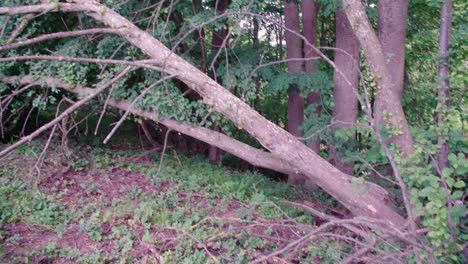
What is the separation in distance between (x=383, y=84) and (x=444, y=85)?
710mm

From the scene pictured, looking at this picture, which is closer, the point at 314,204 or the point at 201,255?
the point at 201,255

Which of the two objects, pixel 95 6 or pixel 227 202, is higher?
pixel 95 6

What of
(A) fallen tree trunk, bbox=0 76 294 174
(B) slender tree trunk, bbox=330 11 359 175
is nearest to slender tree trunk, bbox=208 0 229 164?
(A) fallen tree trunk, bbox=0 76 294 174

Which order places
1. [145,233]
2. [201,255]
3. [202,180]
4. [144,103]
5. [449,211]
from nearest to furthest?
[449,211], [201,255], [145,233], [144,103], [202,180]

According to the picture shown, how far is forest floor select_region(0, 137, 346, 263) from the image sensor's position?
5.26m

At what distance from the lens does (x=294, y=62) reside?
8070 millimetres

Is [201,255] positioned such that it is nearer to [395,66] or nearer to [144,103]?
[144,103]

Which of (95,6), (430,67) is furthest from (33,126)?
(430,67)

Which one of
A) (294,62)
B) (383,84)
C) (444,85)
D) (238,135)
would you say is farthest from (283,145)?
(238,135)

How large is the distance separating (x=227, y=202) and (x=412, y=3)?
4.65 meters

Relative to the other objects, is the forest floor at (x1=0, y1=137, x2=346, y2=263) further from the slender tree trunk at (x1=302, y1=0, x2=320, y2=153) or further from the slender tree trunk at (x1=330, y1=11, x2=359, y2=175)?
the slender tree trunk at (x1=302, y1=0, x2=320, y2=153)

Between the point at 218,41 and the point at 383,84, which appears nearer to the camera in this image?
the point at 383,84

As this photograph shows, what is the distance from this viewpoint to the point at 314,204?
7.01 m

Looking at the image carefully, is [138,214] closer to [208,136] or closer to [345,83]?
[208,136]
